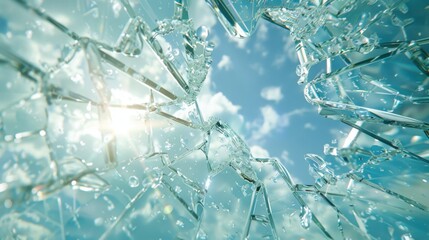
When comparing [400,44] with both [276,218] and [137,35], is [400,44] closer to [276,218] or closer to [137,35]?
[137,35]

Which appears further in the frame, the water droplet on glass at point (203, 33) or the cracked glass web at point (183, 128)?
the water droplet on glass at point (203, 33)

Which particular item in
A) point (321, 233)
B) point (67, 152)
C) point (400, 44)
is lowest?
point (67, 152)

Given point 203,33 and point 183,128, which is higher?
point 203,33

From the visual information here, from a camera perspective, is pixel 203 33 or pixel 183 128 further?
pixel 183 128

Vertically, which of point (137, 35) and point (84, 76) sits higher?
point (137, 35)

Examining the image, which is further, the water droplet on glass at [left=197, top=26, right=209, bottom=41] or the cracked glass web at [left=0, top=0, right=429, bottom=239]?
the water droplet on glass at [left=197, top=26, right=209, bottom=41]

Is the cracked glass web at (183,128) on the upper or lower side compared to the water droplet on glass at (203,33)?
lower

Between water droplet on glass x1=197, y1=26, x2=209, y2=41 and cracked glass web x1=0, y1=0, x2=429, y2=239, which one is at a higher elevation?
water droplet on glass x1=197, y1=26, x2=209, y2=41

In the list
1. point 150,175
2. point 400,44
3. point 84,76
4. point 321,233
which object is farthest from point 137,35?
point 321,233
